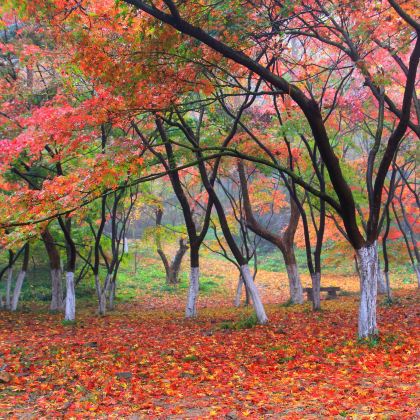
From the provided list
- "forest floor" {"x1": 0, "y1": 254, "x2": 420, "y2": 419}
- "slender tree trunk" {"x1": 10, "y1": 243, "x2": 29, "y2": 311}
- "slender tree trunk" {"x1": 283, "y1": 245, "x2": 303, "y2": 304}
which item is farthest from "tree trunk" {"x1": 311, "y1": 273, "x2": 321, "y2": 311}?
"slender tree trunk" {"x1": 10, "y1": 243, "x2": 29, "y2": 311}

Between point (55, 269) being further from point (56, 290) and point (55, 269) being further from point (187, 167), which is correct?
point (187, 167)

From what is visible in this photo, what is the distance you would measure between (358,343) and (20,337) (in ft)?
24.9

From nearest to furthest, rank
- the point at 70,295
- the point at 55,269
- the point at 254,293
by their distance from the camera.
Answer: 1. the point at 254,293
2. the point at 70,295
3. the point at 55,269

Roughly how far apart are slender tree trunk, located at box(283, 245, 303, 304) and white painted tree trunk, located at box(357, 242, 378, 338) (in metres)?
7.40

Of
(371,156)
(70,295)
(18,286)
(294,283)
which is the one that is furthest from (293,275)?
(18,286)

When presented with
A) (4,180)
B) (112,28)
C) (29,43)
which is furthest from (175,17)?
(4,180)

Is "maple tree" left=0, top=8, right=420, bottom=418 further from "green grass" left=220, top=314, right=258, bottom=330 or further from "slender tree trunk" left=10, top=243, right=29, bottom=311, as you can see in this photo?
"slender tree trunk" left=10, top=243, right=29, bottom=311

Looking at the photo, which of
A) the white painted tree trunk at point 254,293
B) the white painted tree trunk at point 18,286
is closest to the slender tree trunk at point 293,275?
the white painted tree trunk at point 254,293

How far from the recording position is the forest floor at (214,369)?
5555 millimetres

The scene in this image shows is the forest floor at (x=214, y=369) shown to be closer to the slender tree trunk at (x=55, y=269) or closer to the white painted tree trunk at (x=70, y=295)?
the white painted tree trunk at (x=70, y=295)

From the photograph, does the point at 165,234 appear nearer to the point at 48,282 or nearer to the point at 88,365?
the point at 48,282

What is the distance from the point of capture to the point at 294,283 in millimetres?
16625

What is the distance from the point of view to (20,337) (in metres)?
11.0

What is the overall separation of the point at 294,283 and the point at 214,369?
9430mm
